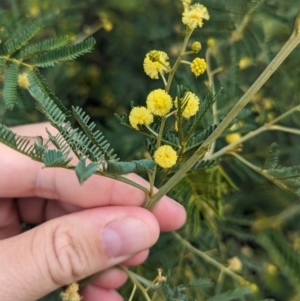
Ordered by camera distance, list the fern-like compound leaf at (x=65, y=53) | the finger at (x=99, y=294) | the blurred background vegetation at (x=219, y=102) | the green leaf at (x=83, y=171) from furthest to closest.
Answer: the finger at (x=99, y=294), the blurred background vegetation at (x=219, y=102), the fern-like compound leaf at (x=65, y=53), the green leaf at (x=83, y=171)

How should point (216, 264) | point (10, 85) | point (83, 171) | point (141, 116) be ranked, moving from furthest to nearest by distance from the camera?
1. point (216, 264)
2. point (10, 85)
3. point (141, 116)
4. point (83, 171)

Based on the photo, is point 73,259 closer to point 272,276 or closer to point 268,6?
point 272,276

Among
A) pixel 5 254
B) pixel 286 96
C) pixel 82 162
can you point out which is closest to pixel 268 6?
pixel 286 96

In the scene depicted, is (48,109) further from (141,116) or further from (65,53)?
(65,53)

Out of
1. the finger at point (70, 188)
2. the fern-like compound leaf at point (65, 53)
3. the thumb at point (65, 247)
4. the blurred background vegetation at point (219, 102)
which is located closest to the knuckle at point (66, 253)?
the thumb at point (65, 247)

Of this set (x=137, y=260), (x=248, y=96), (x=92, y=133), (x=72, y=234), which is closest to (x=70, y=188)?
(x=72, y=234)

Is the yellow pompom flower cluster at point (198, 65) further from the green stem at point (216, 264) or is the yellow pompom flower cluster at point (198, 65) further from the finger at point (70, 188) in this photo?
the green stem at point (216, 264)

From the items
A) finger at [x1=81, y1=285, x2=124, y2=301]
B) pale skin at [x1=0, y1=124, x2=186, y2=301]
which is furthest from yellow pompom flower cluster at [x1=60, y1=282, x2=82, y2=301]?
finger at [x1=81, y1=285, x2=124, y2=301]
